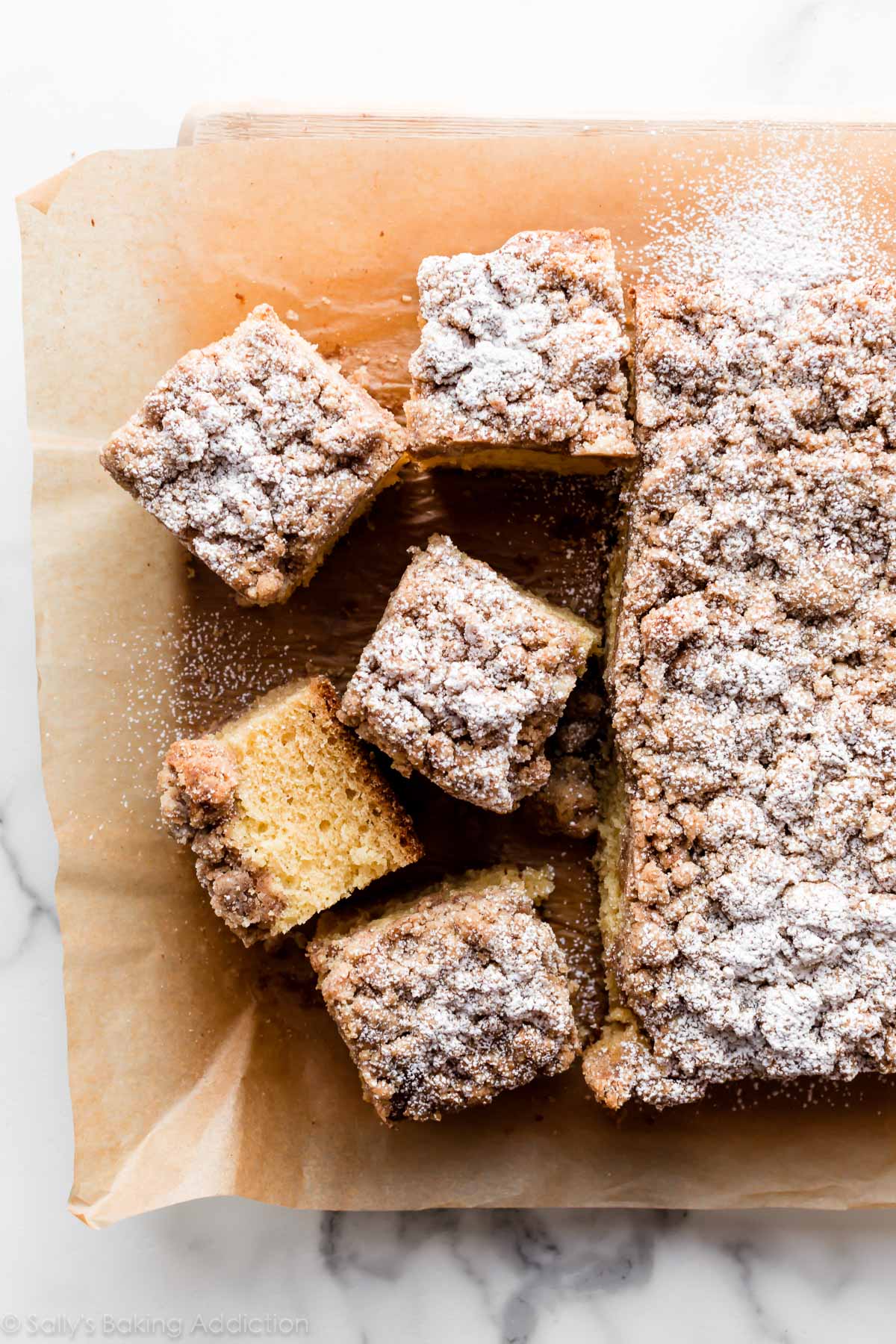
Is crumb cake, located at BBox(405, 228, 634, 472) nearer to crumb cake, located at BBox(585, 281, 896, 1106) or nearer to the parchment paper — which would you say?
crumb cake, located at BBox(585, 281, 896, 1106)

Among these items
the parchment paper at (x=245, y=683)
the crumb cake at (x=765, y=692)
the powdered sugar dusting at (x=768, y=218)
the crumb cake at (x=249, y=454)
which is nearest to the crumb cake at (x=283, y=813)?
the parchment paper at (x=245, y=683)

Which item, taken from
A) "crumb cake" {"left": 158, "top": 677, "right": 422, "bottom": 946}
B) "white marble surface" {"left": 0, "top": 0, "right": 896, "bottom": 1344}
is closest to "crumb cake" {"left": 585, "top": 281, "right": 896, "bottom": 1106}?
"crumb cake" {"left": 158, "top": 677, "right": 422, "bottom": 946}

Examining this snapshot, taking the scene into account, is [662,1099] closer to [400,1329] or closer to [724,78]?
[400,1329]

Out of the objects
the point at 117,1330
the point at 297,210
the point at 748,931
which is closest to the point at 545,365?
the point at 297,210

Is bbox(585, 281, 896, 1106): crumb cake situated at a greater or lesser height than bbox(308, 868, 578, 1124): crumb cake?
greater

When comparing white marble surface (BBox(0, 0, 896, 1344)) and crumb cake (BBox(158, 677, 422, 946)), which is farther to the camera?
white marble surface (BBox(0, 0, 896, 1344))

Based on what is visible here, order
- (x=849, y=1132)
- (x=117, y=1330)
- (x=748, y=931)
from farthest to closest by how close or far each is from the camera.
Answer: (x=117, y=1330)
(x=849, y=1132)
(x=748, y=931)

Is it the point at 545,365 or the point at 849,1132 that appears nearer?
the point at 545,365
